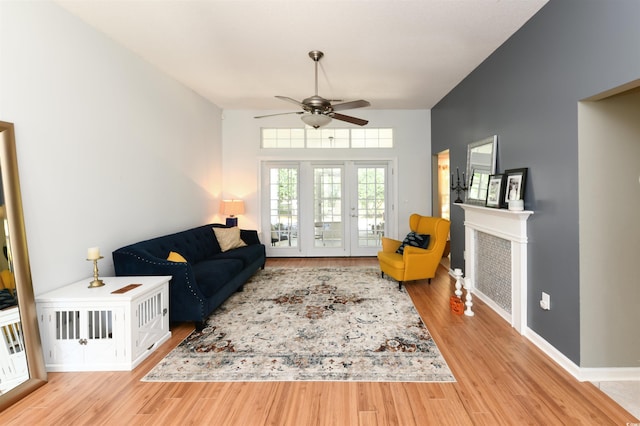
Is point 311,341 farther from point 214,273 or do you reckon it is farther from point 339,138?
point 339,138

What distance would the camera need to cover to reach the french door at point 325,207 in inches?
240

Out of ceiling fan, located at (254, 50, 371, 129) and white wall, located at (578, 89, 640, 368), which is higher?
ceiling fan, located at (254, 50, 371, 129)

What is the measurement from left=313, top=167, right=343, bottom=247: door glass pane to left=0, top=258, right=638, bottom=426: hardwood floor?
3.97 meters

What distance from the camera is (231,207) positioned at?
18.2 ft

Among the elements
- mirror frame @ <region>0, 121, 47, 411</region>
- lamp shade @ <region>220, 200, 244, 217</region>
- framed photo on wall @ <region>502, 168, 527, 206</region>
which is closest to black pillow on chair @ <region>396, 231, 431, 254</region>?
framed photo on wall @ <region>502, 168, 527, 206</region>

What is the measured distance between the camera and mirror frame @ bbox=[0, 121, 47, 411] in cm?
203

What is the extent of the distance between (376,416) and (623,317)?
1.95 m

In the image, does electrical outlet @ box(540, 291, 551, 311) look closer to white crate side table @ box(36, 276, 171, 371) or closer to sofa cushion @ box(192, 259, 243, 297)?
sofa cushion @ box(192, 259, 243, 297)

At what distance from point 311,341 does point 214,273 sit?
1318 mm

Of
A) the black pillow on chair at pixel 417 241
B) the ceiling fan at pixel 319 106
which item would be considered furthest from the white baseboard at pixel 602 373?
the ceiling fan at pixel 319 106

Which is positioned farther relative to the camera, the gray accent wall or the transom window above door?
the transom window above door

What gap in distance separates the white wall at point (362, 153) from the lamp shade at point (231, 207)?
47 centimetres

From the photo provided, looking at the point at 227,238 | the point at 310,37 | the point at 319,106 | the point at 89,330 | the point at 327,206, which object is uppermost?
the point at 310,37

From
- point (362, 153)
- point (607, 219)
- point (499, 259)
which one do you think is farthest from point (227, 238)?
point (607, 219)
